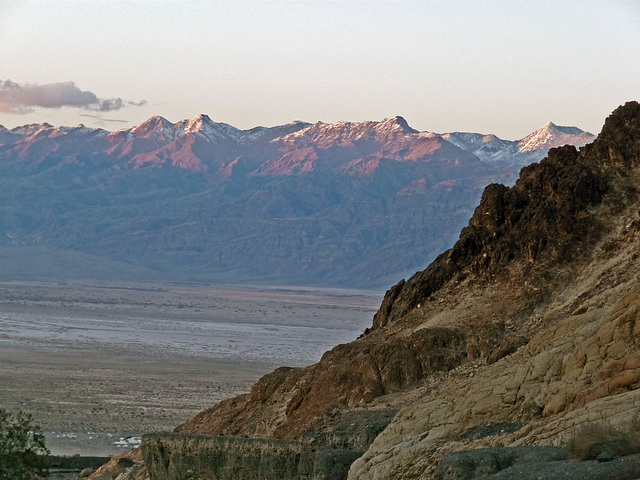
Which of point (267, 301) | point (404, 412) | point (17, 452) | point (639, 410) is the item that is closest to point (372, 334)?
point (17, 452)

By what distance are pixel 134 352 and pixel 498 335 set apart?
5540 cm

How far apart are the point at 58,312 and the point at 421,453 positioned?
10977 cm

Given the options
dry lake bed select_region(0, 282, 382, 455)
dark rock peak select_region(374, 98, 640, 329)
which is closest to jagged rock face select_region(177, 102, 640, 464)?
dark rock peak select_region(374, 98, 640, 329)

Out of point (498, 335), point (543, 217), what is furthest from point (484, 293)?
point (498, 335)

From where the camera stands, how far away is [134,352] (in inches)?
3159

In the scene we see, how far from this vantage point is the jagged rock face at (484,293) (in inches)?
1082

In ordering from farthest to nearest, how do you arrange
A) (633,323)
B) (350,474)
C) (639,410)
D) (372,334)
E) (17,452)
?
(372,334) < (17,452) < (350,474) < (633,323) < (639,410)

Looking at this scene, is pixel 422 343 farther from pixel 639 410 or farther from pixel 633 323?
pixel 639 410

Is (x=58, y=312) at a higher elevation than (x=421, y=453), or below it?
below

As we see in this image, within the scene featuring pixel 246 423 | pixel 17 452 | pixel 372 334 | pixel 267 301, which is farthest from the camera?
pixel 267 301

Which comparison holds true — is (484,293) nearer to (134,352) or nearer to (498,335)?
(498,335)

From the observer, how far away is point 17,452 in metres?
24.6

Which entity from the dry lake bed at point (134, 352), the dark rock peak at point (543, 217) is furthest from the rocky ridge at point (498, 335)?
the dry lake bed at point (134, 352)

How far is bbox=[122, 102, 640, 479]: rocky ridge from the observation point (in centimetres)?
1426
